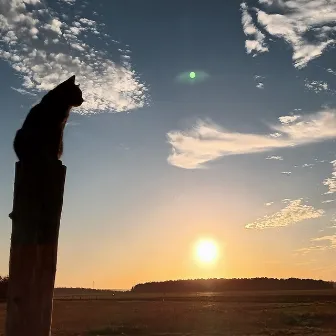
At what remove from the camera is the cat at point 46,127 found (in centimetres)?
245

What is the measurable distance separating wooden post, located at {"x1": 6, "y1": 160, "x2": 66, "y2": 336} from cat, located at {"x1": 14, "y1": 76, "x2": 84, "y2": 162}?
0.27 ft

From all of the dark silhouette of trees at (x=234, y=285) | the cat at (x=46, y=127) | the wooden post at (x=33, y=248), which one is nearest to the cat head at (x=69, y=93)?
the cat at (x=46, y=127)

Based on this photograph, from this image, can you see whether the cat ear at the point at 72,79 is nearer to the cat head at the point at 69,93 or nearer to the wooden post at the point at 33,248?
the cat head at the point at 69,93

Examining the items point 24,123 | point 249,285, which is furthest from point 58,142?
point 249,285

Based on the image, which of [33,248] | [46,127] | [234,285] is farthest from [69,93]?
[234,285]

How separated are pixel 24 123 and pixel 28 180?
42cm

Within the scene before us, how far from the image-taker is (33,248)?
2.22 meters

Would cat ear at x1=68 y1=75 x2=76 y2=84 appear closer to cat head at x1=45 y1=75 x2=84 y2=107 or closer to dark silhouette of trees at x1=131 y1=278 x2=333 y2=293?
cat head at x1=45 y1=75 x2=84 y2=107

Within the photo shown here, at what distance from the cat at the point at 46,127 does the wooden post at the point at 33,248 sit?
A: 0.08 meters

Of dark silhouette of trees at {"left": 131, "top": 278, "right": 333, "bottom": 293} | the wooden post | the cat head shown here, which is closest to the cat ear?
the cat head

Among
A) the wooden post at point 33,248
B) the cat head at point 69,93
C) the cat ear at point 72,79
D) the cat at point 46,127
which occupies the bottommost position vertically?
the wooden post at point 33,248

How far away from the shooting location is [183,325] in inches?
1094

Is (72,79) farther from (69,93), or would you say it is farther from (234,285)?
(234,285)

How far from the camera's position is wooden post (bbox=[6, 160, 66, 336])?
217cm
